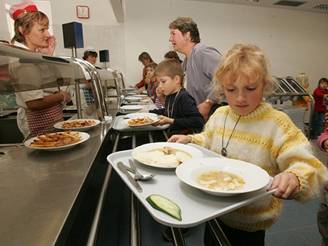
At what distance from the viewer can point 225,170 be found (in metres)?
0.72

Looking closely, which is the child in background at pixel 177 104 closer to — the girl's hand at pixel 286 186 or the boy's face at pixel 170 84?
the boy's face at pixel 170 84

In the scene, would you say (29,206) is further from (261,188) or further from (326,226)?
(326,226)

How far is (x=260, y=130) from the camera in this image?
33.7 inches

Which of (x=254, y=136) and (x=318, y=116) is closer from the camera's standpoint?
(x=254, y=136)

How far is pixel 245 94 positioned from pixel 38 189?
705 millimetres

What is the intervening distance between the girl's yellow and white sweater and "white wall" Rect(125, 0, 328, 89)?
169 inches

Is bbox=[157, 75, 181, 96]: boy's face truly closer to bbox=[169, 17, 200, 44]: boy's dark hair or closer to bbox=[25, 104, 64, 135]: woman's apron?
bbox=[169, 17, 200, 44]: boy's dark hair

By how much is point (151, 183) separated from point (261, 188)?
0.27 metres

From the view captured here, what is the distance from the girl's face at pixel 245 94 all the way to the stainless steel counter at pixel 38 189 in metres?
0.55

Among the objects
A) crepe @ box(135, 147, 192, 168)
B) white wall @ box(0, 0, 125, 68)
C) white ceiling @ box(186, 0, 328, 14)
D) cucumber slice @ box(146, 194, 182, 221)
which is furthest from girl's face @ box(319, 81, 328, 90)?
cucumber slice @ box(146, 194, 182, 221)

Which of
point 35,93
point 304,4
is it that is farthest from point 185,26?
point 304,4

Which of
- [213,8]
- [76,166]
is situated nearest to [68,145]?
[76,166]

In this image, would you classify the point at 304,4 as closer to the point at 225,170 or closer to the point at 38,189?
the point at 225,170

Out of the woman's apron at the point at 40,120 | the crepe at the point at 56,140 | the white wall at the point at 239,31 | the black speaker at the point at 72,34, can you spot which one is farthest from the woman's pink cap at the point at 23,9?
the white wall at the point at 239,31
